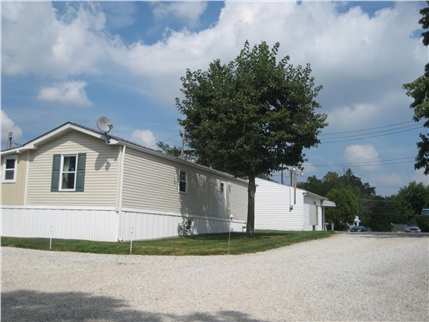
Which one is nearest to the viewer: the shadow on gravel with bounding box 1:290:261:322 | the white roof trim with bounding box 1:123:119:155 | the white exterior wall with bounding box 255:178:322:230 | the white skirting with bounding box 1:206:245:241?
the shadow on gravel with bounding box 1:290:261:322

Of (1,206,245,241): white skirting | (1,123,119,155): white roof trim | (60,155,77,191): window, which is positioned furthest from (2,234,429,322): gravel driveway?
(1,123,119,155): white roof trim

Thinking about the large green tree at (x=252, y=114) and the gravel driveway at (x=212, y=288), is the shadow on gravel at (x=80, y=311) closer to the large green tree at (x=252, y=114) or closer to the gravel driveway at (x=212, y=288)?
the gravel driveway at (x=212, y=288)

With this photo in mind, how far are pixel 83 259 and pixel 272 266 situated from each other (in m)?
5.01

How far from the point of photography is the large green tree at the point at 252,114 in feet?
68.7

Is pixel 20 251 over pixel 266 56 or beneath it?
beneath

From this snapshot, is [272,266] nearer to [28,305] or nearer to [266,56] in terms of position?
[28,305]

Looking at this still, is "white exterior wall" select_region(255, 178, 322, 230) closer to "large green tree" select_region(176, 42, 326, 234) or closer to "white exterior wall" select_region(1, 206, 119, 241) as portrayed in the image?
"large green tree" select_region(176, 42, 326, 234)

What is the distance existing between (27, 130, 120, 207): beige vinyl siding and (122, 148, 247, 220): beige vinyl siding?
568mm

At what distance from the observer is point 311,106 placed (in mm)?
22281

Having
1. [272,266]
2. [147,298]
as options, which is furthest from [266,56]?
[147,298]

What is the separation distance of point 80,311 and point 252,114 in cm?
1455

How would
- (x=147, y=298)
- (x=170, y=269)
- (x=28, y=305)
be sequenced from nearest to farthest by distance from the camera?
(x=28, y=305), (x=147, y=298), (x=170, y=269)

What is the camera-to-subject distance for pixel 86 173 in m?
19.8

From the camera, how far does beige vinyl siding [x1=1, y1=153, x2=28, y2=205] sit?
2142cm
